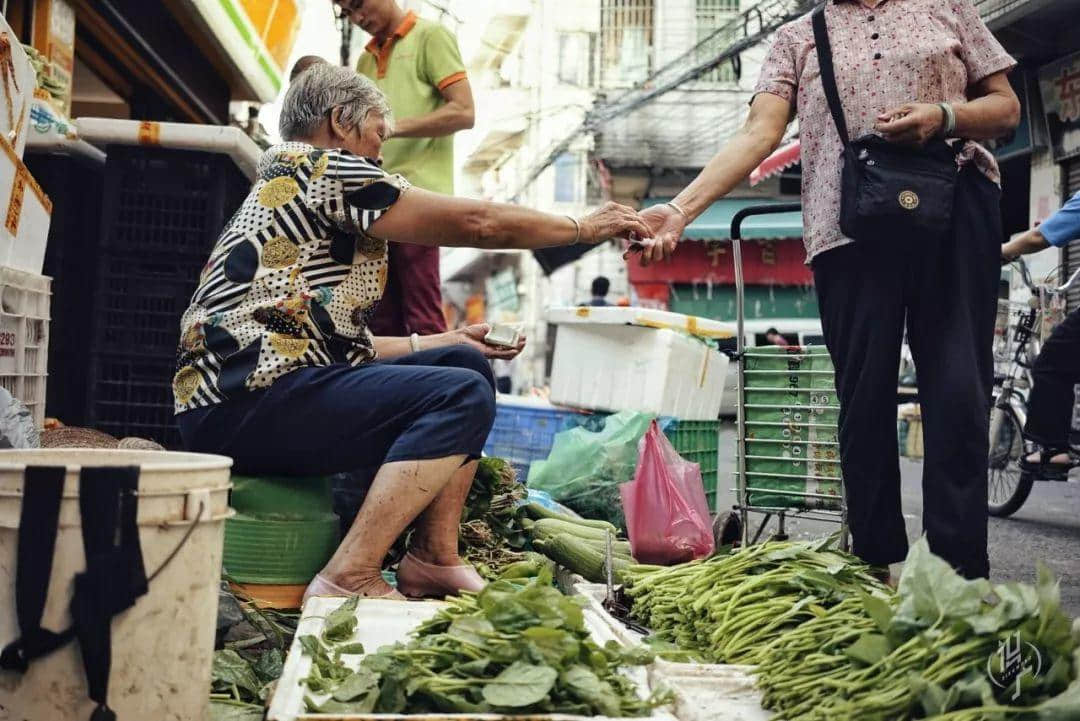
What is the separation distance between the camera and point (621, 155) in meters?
23.3

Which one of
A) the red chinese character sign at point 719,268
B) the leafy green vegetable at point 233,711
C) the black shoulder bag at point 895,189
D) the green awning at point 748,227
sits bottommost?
the leafy green vegetable at point 233,711

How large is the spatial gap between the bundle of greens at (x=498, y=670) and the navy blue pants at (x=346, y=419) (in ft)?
2.78

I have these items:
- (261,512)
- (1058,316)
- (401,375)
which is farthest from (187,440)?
(1058,316)

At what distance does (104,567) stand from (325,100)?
1899 millimetres

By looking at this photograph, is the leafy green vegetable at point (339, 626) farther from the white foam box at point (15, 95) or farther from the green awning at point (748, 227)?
the green awning at point (748, 227)

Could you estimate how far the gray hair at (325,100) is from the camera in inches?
133

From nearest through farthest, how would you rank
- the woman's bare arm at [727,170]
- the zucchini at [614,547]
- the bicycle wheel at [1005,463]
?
the woman's bare arm at [727,170], the zucchini at [614,547], the bicycle wheel at [1005,463]

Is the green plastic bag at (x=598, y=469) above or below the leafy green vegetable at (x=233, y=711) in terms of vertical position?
above

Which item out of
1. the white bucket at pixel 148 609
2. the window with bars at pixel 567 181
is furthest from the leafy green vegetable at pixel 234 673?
the window with bars at pixel 567 181

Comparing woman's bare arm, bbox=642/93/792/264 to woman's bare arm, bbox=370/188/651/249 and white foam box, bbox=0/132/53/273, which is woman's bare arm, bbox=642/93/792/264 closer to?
woman's bare arm, bbox=370/188/651/249

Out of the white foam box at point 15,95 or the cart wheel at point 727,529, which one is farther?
the cart wheel at point 727,529

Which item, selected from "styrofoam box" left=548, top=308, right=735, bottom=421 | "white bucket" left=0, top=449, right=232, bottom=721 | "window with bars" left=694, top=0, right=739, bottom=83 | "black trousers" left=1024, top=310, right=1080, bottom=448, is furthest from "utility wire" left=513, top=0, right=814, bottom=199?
"white bucket" left=0, top=449, right=232, bottom=721

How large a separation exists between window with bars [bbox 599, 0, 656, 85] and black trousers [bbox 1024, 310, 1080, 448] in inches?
780

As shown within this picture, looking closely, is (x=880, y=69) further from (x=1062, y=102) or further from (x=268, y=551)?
(x=1062, y=102)
